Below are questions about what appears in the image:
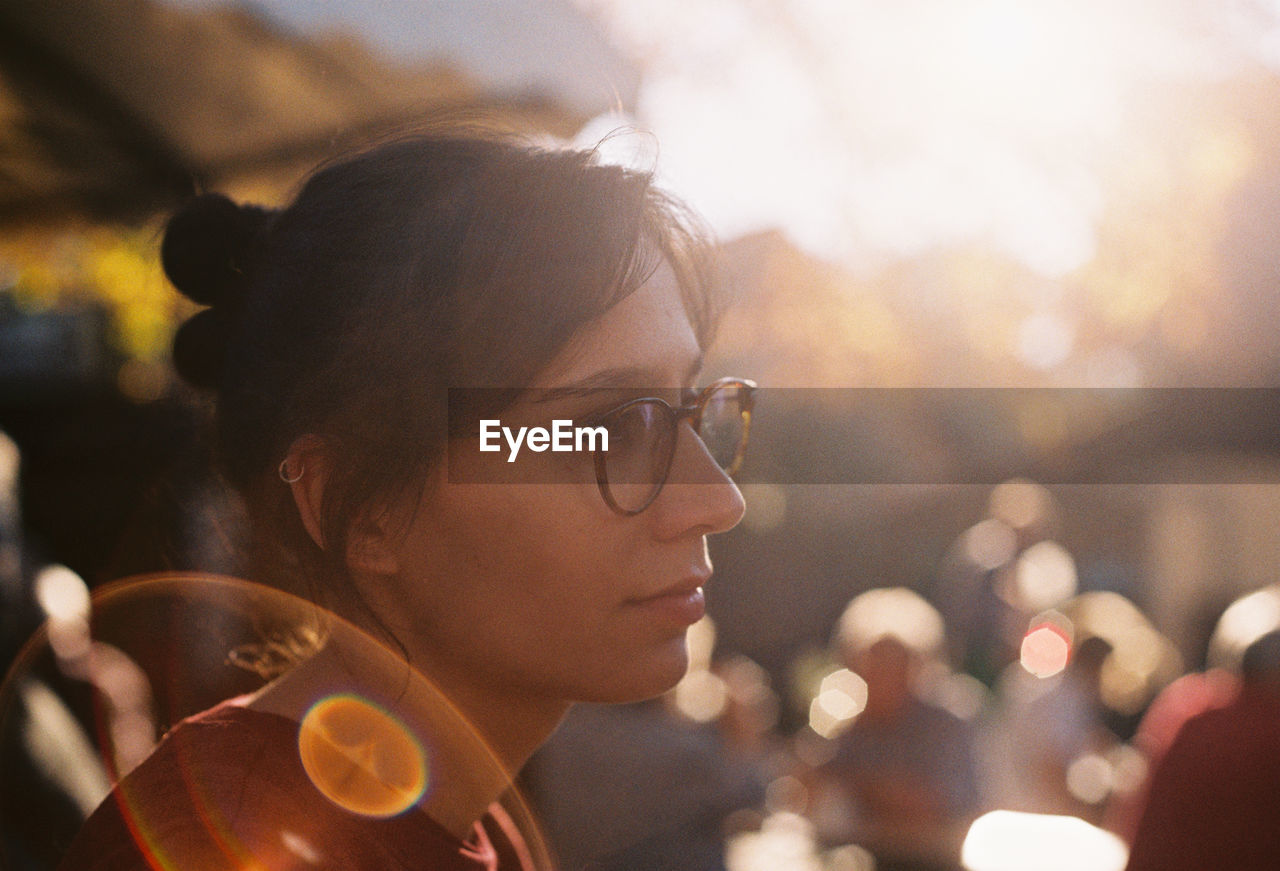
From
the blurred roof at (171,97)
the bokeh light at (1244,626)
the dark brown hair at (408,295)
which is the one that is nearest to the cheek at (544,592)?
the dark brown hair at (408,295)

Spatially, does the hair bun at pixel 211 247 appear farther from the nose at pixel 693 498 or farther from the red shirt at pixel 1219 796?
the red shirt at pixel 1219 796

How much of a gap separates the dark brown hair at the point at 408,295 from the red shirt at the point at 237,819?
254 mm

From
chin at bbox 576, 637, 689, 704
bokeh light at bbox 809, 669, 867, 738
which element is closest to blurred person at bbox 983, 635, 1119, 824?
bokeh light at bbox 809, 669, 867, 738

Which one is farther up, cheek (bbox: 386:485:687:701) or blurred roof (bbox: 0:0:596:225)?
blurred roof (bbox: 0:0:596:225)

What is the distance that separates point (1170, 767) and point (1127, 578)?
455 inches

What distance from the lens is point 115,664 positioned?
2920mm

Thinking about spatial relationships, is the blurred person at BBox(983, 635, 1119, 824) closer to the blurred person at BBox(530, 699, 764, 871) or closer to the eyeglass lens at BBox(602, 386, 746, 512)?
the blurred person at BBox(530, 699, 764, 871)

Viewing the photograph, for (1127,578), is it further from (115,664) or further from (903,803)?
(115,664)

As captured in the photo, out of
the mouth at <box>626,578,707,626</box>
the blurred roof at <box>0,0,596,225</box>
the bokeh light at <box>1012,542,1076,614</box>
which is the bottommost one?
the mouth at <box>626,578,707,626</box>

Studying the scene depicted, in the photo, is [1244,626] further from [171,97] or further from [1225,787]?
[171,97]

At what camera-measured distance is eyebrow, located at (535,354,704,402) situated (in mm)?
1150

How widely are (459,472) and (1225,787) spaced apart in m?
2.06

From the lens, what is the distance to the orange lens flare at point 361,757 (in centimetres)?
110

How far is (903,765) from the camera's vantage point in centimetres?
365
